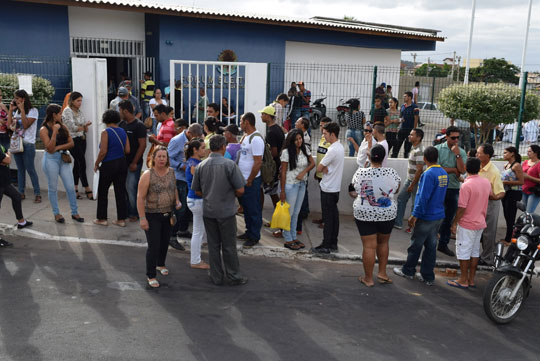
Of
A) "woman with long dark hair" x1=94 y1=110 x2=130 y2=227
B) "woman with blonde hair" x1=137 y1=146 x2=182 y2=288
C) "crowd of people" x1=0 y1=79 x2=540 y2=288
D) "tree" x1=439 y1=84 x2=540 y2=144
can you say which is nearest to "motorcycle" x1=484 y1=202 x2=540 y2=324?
"crowd of people" x1=0 y1=79 x2=540 y2=288

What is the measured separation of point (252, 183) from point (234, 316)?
7.58 ft

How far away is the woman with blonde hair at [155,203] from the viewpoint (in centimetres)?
577

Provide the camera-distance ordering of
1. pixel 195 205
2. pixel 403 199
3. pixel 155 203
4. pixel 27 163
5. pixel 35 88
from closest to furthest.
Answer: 1. pixel 155 203
2. pixel 195 205
3. pixel 403 199
4. pixel 27 163
5. pixel 35 88

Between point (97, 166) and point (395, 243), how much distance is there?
4.58 metres

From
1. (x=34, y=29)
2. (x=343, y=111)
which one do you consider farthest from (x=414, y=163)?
(x=34, y=29)

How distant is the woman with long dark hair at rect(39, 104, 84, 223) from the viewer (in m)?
7.65

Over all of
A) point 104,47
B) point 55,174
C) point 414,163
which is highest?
point 104,47

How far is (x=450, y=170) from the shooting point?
25.2 feet

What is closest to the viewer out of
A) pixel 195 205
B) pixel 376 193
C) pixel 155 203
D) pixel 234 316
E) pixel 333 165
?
pixel 234 316

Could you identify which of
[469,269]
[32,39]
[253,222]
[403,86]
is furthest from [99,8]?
[469,269]

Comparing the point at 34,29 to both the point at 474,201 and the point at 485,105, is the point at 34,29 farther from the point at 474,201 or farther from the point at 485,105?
the point at 474,201

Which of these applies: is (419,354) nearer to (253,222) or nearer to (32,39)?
(253,222)

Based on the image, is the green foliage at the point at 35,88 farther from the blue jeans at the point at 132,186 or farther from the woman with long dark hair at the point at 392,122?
the woman with long dark hair at the point at 392,122

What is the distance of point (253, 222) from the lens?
24.4ft
